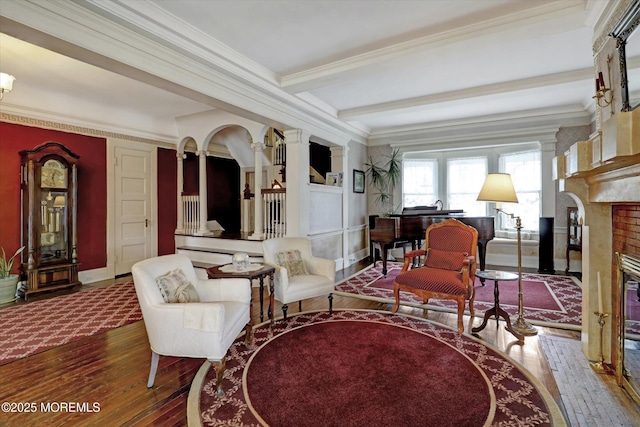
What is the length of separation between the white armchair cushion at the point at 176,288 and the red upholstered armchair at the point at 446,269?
2118 mm

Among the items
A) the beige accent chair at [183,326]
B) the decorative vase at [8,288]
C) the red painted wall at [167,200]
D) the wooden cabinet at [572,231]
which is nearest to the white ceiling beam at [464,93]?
the wooden cabinet at [572,231]

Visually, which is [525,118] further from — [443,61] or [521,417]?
[521,417]

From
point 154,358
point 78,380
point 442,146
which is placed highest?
point 442,146

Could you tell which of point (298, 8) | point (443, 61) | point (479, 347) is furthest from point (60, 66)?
point (479, 347)

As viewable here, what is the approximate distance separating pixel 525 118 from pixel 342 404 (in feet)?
19.4

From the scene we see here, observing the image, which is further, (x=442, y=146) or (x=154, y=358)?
(x=442, y=146)

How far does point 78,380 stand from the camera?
7.27 feet

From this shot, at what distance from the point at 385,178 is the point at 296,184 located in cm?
283

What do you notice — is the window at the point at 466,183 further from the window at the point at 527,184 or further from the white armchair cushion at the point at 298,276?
the white armchair cushion at the point at 298,276

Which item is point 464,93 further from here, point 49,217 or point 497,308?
point 49,217

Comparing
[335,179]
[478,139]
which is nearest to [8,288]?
[335,179]

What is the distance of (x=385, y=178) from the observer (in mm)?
6965

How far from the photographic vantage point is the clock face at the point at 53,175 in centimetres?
441

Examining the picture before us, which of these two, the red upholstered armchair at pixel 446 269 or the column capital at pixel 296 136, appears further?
the column capital at pixel 296 136
